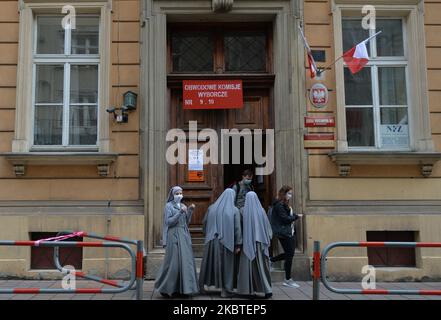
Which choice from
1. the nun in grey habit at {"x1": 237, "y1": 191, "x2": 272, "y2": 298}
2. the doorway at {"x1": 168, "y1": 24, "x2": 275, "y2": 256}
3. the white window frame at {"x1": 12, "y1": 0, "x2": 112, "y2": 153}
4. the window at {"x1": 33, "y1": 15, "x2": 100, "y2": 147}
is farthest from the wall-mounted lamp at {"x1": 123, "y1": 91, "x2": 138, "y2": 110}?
→ the nun in grey habit at {"x1": 237, "y1": 191, "x2": 272, "y2": 298}

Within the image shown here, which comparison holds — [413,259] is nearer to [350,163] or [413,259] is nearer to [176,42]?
[350,163]

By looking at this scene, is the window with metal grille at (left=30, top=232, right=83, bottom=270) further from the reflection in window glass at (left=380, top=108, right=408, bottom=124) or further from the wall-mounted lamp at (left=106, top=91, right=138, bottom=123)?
the reflection in window glass at (left=380, top=108, right=408, bottom=124)

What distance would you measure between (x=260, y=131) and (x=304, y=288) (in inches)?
124

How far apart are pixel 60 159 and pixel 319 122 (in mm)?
4803

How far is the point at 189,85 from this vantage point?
31.0 ft

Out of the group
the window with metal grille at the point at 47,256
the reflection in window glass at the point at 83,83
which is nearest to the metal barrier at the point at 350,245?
the window with metal grille at the point at 47,256

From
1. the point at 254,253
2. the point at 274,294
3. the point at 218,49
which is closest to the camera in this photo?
the point at 254,253

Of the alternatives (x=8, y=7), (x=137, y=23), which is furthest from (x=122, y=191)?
(x=8, y=7)

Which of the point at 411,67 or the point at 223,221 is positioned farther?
the point at 411,67

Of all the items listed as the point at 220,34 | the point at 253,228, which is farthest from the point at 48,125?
the point at 253,228

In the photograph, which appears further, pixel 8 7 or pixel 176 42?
pixel 176 42

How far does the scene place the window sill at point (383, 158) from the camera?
29.2 ft

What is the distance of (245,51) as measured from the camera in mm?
9930

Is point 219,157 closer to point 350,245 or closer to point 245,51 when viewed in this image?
point 245,51
